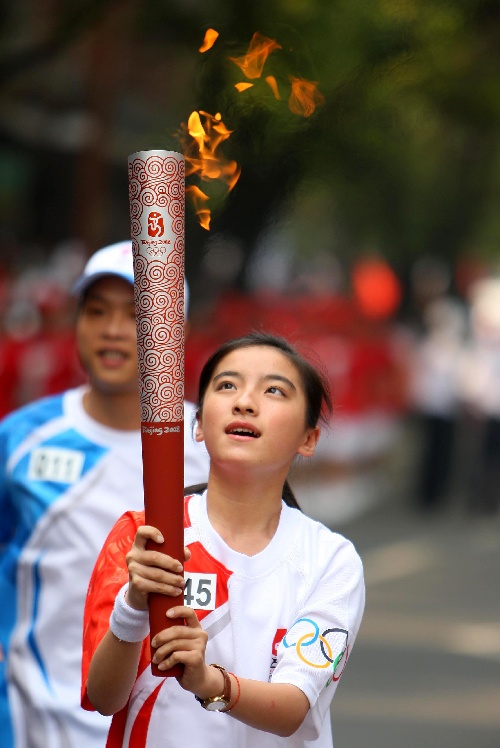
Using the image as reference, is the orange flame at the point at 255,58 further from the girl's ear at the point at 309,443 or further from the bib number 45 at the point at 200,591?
the bib number 45 at the point at 200,591

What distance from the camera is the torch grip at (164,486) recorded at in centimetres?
181

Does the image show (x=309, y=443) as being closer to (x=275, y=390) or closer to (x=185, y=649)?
(x=275, y=390)

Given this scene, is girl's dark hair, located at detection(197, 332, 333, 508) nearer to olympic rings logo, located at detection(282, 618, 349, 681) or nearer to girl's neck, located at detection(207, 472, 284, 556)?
girl's neck, located at detection(207, 472, 284, 556)

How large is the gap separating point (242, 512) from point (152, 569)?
37cm

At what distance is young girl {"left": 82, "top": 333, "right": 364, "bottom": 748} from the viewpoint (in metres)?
1.97

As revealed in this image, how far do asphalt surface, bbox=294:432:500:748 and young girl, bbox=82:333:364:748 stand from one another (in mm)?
650

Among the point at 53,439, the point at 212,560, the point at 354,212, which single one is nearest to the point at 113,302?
the point at 53,439

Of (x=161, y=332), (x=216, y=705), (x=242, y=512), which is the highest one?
(x=161, y=332)

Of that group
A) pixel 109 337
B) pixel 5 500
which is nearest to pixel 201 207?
pixel 109 337

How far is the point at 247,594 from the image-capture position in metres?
2.09

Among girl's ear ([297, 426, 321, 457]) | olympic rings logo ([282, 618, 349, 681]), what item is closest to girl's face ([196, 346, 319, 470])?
girl's ear ([297, 426, 321, 457])

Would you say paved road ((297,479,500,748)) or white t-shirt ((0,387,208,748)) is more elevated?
white t-shirt ((0,387,208,748))

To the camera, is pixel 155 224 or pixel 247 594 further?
pixel 247 594

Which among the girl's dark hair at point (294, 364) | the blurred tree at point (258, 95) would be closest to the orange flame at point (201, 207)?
the girl's dark hair at point (294, 364)
